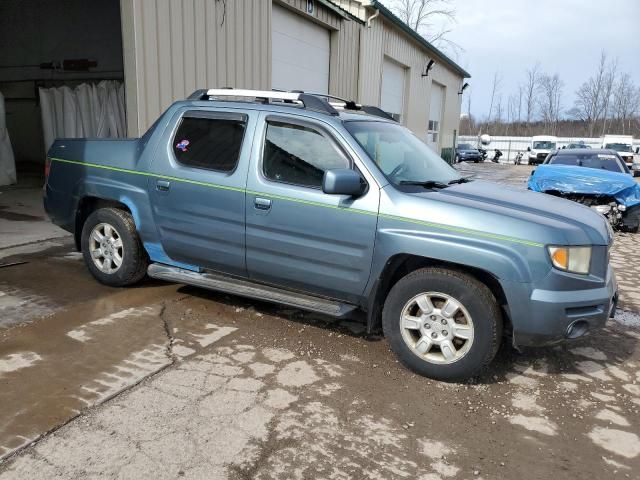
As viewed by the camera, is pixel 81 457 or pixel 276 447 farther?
pixel 276 447

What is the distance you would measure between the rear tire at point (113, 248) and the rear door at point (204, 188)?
0.30 m

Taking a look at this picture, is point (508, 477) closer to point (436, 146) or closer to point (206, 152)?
point (206, 152)

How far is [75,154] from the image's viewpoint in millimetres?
5352

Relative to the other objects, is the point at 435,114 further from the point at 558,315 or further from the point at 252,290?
the point at 558,315

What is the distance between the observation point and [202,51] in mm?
9094

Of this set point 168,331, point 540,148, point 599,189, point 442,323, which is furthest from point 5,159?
point 540,148

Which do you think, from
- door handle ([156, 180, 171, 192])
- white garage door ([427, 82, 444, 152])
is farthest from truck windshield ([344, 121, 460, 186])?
white garage door ([427, 82, 444, 152])

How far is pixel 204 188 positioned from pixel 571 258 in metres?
2.86

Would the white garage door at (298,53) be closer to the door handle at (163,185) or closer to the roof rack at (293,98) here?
the roof rack at (293,98)

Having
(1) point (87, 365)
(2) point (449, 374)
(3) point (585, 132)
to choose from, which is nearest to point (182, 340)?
(1) point (87, 365)

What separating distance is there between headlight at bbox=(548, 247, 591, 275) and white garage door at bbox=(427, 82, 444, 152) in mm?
21749

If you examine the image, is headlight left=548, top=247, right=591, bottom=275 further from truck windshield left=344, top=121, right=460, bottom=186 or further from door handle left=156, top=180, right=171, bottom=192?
door handle left=156, top=180, right=171, bottom=192

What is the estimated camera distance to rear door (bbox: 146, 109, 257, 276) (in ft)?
14.4

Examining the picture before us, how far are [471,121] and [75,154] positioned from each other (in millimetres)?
90483
